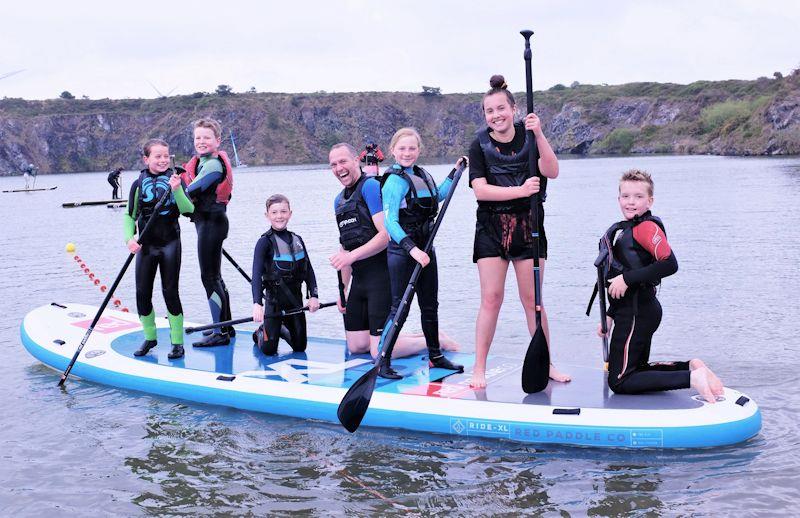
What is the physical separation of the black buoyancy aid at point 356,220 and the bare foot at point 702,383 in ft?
8.71

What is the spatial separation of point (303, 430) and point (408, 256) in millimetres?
1561

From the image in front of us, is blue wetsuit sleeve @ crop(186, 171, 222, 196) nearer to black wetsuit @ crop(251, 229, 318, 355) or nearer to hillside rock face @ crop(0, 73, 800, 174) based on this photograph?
black wetsuit @ crop(251, 229, 318, 355)

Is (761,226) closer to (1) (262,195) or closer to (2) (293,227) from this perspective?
(2) (293,227)

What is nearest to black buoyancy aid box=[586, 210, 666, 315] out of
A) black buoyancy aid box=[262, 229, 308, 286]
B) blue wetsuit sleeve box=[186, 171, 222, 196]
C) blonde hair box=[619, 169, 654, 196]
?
blonde hair box=[619, 169, 654, 196]

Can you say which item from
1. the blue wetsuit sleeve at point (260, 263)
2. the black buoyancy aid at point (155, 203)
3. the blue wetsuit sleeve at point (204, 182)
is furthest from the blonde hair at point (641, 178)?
the black buoyancy aid at point (155, 203)

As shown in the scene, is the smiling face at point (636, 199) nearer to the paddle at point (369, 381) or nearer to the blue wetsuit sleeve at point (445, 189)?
the paddle at point (369, 381)

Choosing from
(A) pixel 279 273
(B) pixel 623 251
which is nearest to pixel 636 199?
(B) pixel 623 251

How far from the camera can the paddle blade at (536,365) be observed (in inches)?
214

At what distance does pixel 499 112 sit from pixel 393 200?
1.09 metres

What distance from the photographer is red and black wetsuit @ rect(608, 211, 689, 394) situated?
505cm

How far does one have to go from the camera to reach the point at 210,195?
7.35 meters

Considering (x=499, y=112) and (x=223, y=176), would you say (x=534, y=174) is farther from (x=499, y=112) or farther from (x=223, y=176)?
(x=223, y=176)

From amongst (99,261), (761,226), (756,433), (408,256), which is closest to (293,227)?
(99,261)

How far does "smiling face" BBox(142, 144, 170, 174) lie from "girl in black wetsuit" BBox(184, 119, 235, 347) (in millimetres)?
266
